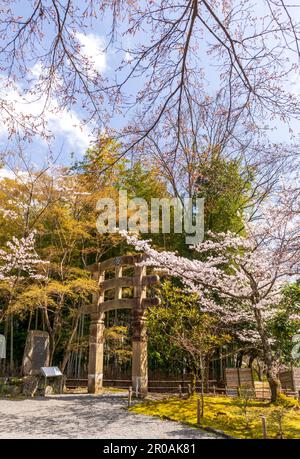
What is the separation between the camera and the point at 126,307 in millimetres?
12602

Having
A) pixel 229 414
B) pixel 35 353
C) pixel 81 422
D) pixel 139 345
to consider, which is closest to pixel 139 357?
pixel 139 345

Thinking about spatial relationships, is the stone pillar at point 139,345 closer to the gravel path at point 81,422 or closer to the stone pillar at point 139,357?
the stone pillar at point 139,357

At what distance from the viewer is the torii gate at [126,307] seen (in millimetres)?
11399

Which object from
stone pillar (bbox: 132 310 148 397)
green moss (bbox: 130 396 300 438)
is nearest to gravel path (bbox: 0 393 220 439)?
green moss (bbox: 130 396 300 438)

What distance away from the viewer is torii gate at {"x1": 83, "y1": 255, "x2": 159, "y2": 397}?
11399mm

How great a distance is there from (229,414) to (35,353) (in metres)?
7.65

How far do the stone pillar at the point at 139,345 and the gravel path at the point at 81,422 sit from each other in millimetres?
688

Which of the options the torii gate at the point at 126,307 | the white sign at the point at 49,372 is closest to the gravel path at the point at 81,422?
the torii gate at the point at 126,307

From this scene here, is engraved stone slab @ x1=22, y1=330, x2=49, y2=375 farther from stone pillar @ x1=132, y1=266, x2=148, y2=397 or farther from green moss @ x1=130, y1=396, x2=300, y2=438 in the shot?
green moss @ x1=130, y1=396, x2=300, y2=438

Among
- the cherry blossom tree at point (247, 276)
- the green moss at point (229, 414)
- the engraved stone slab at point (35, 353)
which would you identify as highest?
the cherry blossom tree at point (247, 276)

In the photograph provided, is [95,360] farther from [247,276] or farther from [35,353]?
[247,276]

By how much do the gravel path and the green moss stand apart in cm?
49

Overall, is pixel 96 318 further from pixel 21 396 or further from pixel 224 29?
pixel 224 29

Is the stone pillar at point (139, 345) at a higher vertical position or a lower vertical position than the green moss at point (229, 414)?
higher
